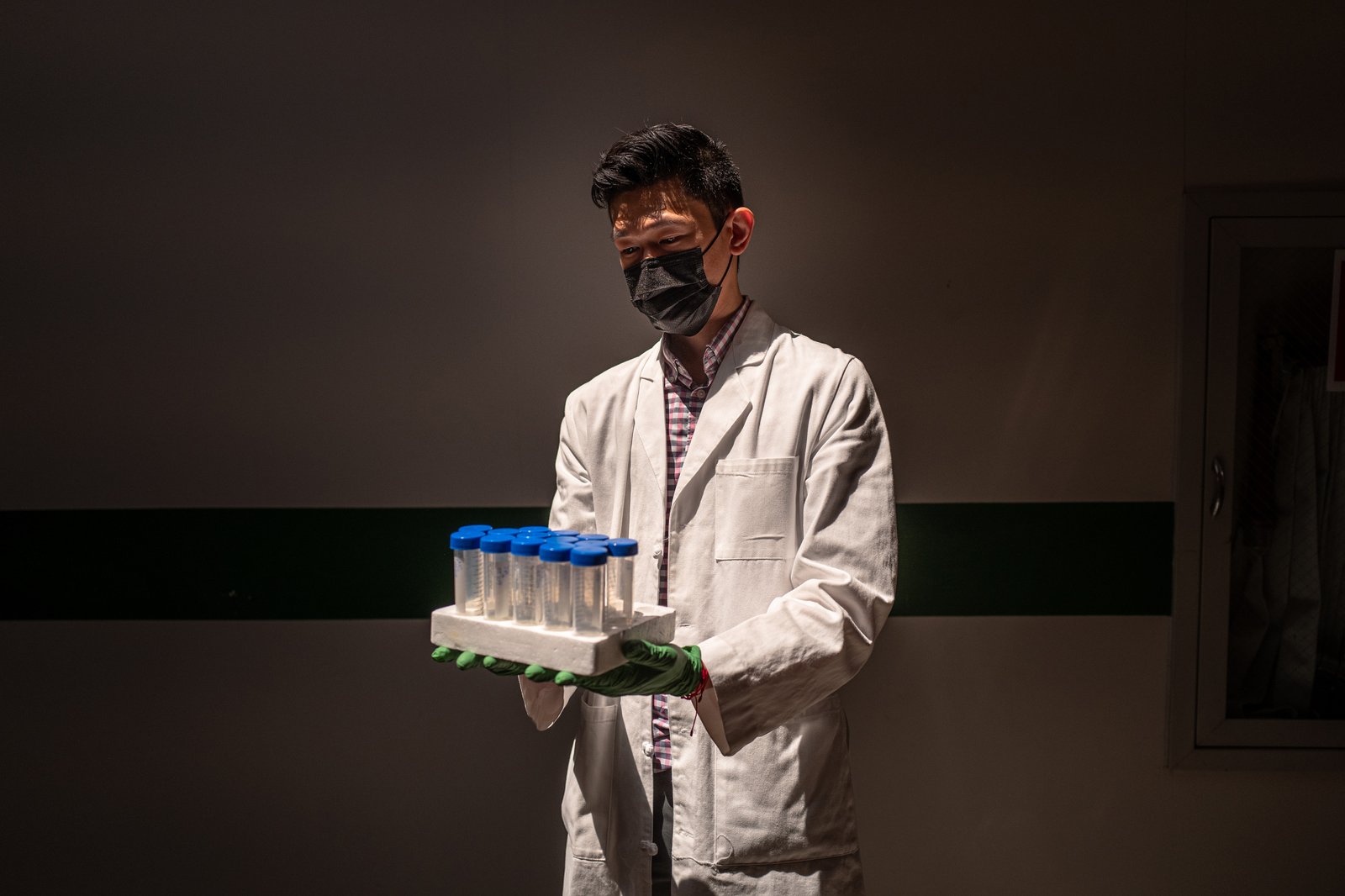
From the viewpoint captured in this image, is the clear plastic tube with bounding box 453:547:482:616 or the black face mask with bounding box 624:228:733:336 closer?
the clear plastic tube with bounding box 453:547:482:616

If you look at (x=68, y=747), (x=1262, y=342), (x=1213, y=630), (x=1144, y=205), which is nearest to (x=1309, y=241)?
(x=1262, y=342)

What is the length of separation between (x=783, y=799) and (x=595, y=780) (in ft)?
1.04

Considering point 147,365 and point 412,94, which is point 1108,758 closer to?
point 412,94

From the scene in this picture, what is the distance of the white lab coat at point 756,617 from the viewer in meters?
1.28

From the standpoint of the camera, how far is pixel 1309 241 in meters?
1.97

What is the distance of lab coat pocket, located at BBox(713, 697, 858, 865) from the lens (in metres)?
1.34

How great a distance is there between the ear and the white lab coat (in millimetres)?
122

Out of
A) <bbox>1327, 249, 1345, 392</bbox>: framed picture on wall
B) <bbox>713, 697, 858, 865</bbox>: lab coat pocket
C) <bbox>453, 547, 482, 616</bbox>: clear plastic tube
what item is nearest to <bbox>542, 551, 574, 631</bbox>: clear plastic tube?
<bbox>453, 547, 482, 616</bbox>: clear plastic tube

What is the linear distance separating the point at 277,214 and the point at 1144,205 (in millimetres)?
2033

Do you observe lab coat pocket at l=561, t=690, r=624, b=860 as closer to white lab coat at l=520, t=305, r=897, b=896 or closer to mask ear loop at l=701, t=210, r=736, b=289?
white lab coat at l=520, t=305, r=897, b=896

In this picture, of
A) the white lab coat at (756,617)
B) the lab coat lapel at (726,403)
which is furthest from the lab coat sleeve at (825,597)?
the lab coat lapel at (726,403)

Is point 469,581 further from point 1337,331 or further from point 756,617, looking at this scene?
point 1337,331

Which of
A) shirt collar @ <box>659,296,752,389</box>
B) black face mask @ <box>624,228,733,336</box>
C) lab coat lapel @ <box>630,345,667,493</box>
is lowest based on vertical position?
lab coat lapel @ <box>630,345,667,493</box>

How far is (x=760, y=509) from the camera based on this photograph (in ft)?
4.50
